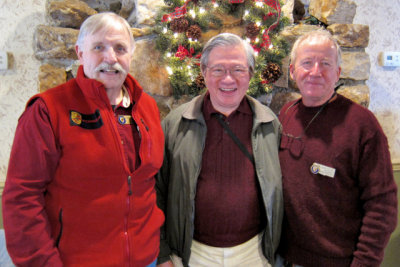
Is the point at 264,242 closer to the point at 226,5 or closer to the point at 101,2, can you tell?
the point at 226,5

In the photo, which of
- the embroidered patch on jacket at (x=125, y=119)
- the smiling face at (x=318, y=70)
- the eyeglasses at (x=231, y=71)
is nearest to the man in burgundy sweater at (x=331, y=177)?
the smiling face at (x=318, y=70)

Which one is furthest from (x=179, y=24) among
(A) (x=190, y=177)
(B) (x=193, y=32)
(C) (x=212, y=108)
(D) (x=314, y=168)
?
(D) (x=314, y=168)

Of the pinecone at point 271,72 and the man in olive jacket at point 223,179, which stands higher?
Answer: the pinecone at point 271,72

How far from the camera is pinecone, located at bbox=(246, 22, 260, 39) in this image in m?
1.58

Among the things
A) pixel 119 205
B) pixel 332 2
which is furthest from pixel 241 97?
pixel 332 2

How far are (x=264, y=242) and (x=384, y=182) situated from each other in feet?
1.67

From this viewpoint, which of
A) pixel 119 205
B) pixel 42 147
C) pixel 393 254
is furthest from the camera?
pixel 393 254

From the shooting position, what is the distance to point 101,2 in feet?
5.95

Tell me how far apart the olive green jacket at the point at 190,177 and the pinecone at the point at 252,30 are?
1.99 feet

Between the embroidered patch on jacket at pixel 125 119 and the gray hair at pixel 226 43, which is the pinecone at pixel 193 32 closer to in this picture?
the gray hair at pixel 226 43

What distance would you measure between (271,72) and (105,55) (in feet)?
3.28

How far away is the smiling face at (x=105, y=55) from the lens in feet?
2.93

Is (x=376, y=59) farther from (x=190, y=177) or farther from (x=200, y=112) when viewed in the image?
(x=190, y=177)

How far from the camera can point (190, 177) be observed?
3.59 feet
